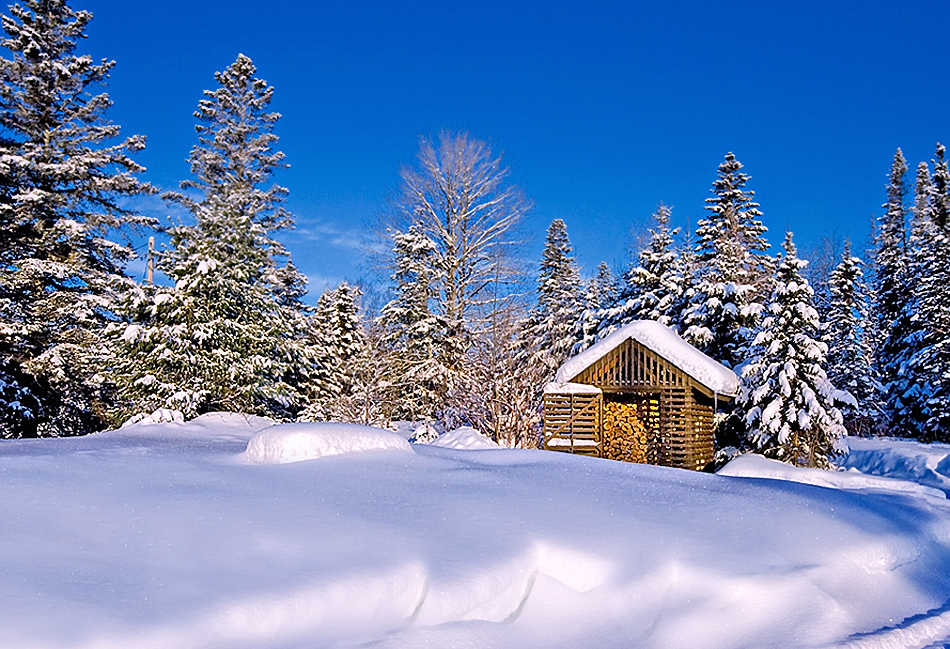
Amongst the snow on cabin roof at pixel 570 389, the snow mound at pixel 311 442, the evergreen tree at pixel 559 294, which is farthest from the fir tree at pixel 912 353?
the snow mound at pixel 311 442

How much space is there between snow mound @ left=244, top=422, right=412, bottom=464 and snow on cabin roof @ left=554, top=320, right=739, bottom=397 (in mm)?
8065

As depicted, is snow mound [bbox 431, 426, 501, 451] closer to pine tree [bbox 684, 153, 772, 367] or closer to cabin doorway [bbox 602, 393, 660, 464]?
cabin doorway [bbox 602, 393, 660, 464]

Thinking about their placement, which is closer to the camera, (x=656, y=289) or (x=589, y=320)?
(x=656, y=289)

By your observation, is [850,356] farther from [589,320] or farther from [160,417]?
[160,417]

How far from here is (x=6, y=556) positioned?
13.3 feet

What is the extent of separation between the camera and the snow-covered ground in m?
3.76

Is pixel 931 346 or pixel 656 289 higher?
pixel 656 289

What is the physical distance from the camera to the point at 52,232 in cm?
1545

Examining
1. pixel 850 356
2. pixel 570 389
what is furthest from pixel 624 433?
pixel 850 356

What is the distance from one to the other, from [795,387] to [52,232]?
17.5 metres

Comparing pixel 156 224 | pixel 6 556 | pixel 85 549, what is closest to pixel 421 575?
pixel 85 549

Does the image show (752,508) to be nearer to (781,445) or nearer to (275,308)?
(781,445)

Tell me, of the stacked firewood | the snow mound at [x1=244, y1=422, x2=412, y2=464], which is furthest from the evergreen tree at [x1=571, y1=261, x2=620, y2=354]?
the snow mound at [x1=244, y1=422, x2=412, y2=464]

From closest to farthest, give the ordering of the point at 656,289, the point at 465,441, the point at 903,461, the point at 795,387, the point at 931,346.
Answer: the point at 465,441 < the point at 795,387 < the point at 903,461 < the point at 656,289 < the point at 931,346
